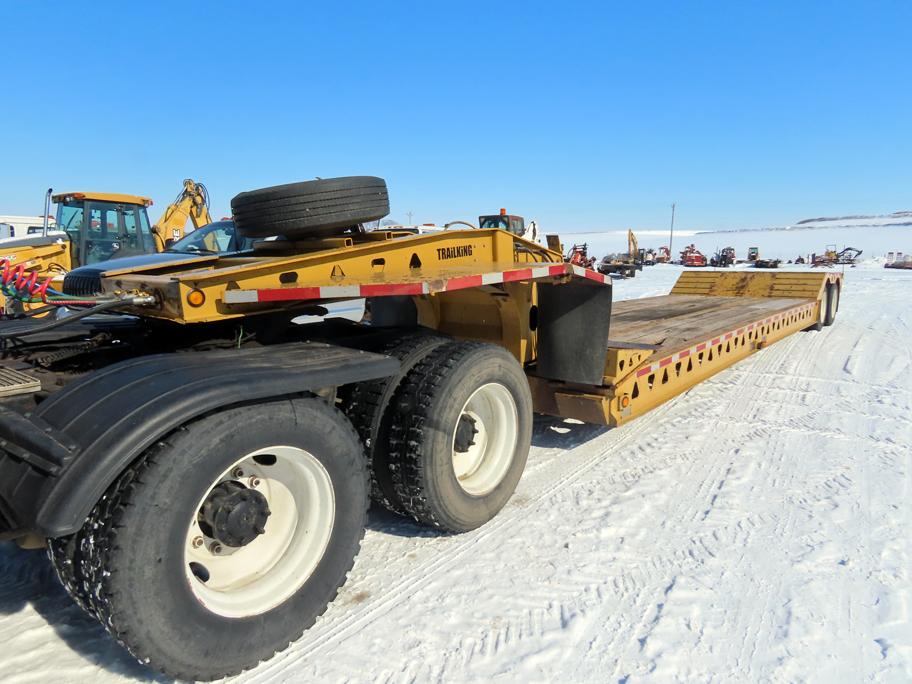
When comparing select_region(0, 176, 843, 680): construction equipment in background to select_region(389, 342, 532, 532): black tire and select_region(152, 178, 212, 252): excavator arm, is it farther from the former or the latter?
select_region(152, 178, 212, 252): excavator arm

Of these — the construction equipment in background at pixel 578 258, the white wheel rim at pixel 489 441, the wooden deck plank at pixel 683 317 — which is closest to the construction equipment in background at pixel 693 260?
the construction equipment in background at pixel 578 258

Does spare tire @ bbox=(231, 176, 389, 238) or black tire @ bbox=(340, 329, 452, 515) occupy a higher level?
spare tire @ bbox=(231, 176, 389, 238)

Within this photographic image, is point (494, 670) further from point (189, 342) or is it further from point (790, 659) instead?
point (189, 342)

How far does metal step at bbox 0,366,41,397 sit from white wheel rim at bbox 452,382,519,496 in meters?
2.05

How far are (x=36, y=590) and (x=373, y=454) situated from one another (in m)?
1.63

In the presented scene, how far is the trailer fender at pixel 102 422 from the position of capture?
6.11 feet

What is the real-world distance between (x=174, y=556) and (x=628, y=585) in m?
2.00

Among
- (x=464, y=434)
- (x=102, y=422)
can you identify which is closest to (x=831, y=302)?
(x=464, y=434)

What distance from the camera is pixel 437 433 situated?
3025 millimetres

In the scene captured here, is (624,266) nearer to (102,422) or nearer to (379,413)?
(379,413)

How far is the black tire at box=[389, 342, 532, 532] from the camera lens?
9.89 feet

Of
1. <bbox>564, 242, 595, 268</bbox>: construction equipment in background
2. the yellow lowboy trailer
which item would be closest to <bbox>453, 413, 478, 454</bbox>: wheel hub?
the yellow lowboy trailer

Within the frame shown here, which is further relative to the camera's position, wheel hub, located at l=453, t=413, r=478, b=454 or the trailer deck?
the trailer deck

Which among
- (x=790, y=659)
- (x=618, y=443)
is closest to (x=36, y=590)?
(x=790, y=659)
